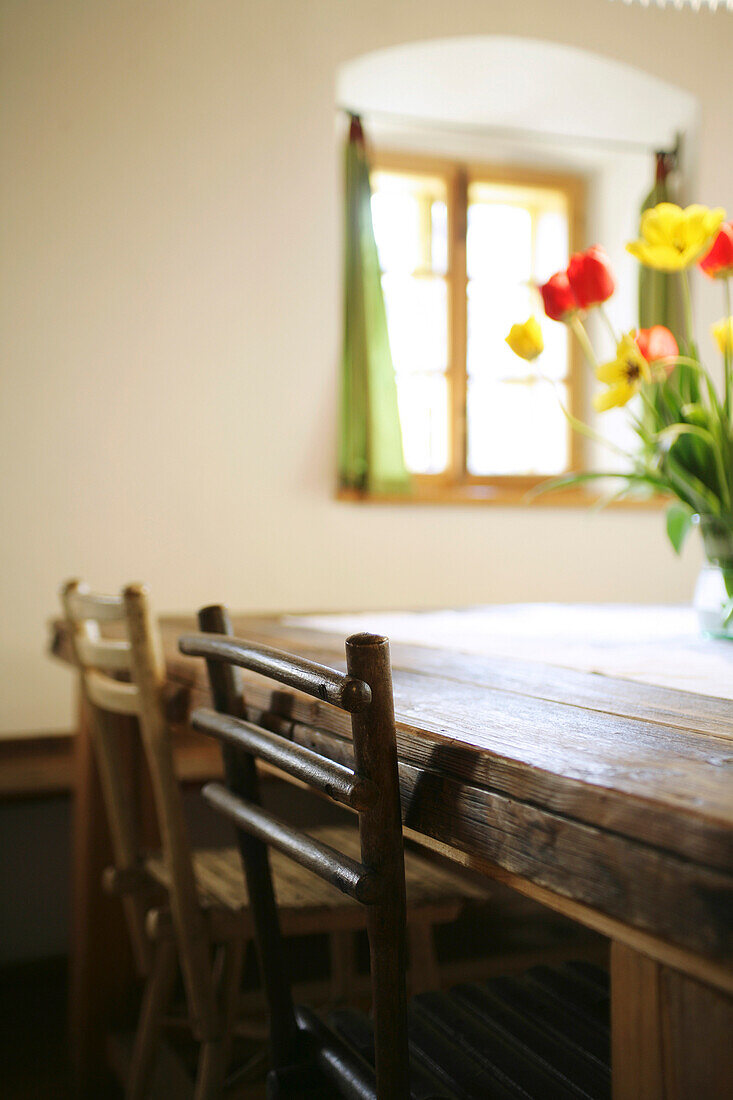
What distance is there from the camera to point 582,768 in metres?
0.62

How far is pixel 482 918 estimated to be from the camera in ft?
8.77

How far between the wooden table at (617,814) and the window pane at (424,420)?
7.75 feet

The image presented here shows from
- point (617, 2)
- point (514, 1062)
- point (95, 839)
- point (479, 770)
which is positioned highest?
point (617, 2)

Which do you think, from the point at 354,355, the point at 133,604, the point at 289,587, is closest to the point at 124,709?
the point at 133,604

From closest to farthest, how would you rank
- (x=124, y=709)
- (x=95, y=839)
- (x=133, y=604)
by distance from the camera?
(x=133, y=604), (x=124, y=709), (x=95, y=839)

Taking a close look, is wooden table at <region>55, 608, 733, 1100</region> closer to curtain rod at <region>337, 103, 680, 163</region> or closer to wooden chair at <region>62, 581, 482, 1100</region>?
wooden chair at <region>62, 581, 482, 1100</region>

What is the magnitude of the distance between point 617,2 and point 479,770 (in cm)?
334

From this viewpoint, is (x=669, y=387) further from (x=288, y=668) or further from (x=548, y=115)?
(x=548, y=115)

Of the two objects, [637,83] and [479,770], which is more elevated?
→ [637,83]

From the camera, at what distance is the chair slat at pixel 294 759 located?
73cm

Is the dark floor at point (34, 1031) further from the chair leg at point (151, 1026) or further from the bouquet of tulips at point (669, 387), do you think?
the bouquet of tulips at point (669, 387)

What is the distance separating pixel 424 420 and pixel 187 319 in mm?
953

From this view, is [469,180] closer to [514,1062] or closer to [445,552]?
[445,552]

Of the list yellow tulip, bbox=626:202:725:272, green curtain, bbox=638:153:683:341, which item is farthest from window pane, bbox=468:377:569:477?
yellow tulip, bbox=626:202:725:272
